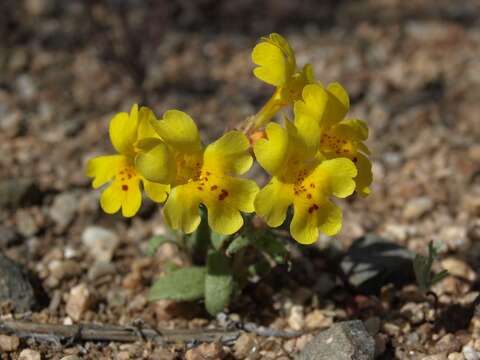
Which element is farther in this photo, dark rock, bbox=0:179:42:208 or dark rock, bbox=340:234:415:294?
dark rock, bbox=0:179:42:208

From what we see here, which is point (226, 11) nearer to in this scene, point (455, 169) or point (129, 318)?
point (455, 169)

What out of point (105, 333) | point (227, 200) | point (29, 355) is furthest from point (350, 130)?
point (29, 355)

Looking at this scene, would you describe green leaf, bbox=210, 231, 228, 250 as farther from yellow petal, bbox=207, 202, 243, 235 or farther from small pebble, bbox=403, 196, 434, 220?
small pebble, bbox=403, 196, 434, 220

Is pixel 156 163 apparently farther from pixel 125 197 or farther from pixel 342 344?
pixel 342 344

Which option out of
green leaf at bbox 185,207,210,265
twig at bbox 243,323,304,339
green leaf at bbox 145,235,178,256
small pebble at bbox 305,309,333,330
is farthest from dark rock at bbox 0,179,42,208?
small pebble at bbox 305,309,333,330

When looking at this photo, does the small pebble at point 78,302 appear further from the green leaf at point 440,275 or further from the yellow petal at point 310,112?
the green leaf at point 440,275

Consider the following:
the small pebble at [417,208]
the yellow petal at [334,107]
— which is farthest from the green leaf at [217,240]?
the small pebble at [417,208]
